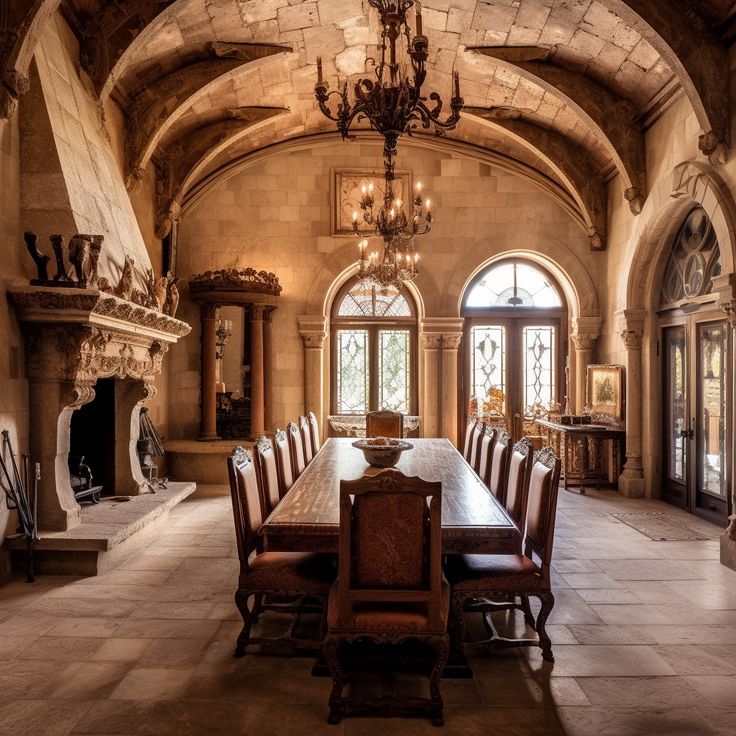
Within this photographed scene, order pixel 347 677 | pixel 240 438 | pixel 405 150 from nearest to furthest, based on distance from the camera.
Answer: pixel 347 677, pixel 240 438, pixel 405 150

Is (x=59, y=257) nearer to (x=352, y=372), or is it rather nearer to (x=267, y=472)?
(x=267, y=472)

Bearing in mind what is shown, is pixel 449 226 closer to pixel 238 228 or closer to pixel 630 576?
pixel 238 228

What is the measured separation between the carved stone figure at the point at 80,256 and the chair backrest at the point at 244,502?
1759 millimetres

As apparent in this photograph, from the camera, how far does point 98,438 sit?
18.4 ft

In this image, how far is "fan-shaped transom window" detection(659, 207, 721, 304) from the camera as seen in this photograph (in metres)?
5.87

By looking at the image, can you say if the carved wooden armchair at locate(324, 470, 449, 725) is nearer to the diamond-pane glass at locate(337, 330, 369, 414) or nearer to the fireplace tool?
the fireplace tool

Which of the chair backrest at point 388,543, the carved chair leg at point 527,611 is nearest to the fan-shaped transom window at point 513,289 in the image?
the carved chair leg at point 527,611

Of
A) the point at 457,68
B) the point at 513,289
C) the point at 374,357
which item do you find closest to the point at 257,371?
the point at 374,357

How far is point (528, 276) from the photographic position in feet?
28.5

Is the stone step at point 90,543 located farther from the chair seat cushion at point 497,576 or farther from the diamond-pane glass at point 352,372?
the diamond-pane glass at point 352,372

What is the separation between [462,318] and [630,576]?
4.53 meters

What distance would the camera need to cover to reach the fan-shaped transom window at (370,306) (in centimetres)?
859

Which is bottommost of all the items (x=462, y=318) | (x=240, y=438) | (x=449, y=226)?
(x=240, y=438)

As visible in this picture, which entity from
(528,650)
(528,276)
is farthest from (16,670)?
(528,276)
